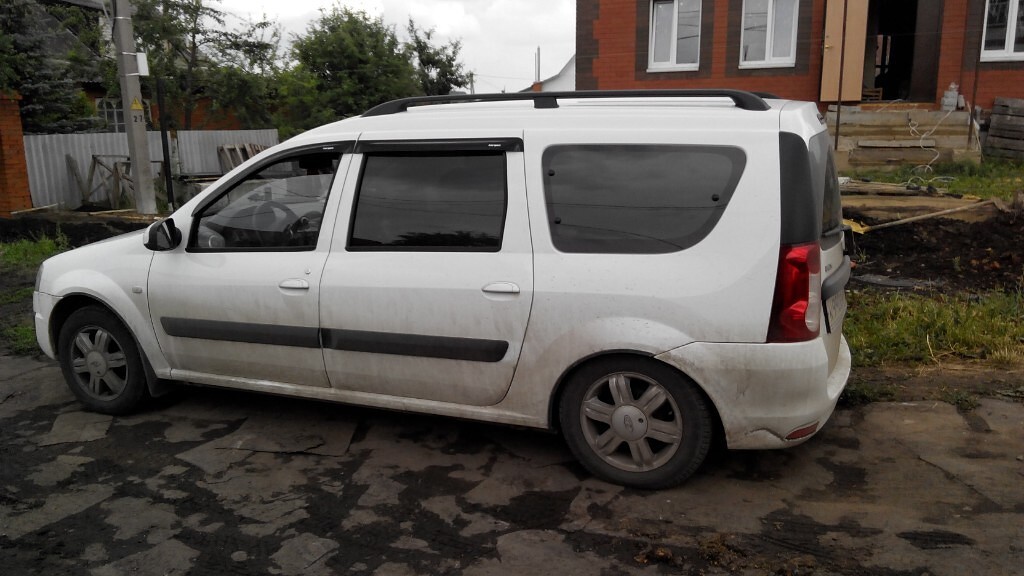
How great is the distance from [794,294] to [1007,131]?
44.0ft

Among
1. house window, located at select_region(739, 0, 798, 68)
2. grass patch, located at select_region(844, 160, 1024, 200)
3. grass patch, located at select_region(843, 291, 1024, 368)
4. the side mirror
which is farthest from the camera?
house window, located at select_region(739, 0, 798, 68)

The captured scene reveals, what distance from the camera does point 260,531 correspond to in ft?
11.9

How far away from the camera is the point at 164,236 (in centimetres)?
472

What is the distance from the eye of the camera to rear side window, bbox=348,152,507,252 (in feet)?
13.4

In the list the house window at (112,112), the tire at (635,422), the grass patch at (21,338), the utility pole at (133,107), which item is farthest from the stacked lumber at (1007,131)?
the house window at (112,112)

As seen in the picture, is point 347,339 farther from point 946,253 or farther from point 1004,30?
point 1004,30

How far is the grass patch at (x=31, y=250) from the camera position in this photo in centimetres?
1016

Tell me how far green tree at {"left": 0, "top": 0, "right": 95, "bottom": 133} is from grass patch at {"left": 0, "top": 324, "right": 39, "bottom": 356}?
859 cm

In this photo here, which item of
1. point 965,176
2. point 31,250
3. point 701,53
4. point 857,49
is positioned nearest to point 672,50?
point 701,53

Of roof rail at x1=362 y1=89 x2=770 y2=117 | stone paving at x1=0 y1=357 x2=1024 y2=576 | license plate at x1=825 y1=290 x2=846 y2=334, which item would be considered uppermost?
roof rail at x1=362 y1=89 x2=770 y2=117

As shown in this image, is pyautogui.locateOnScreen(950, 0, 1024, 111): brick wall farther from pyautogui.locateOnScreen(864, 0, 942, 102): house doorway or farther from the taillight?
the taillight

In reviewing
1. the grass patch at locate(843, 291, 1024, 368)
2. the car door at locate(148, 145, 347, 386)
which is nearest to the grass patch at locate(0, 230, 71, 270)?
the car door at locate(148, 145, 347, 386)

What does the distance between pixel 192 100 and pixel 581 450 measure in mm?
20784

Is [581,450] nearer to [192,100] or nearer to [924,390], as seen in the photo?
[924,390]
